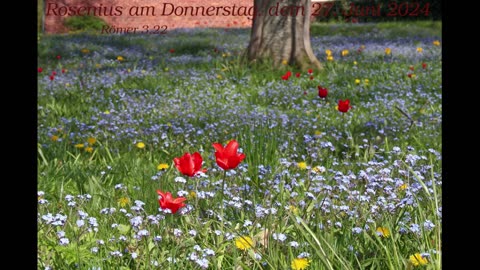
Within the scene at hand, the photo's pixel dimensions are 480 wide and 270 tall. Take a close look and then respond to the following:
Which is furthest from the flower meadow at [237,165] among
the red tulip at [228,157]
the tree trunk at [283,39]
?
the tree trunk at [283,39]

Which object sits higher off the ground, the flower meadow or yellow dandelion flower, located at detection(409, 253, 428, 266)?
yellow dandelion flower, located at detection(409, 253, 428, 266)

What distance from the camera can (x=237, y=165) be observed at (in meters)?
2.61

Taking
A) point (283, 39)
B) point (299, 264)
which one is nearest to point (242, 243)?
point (299, 264)

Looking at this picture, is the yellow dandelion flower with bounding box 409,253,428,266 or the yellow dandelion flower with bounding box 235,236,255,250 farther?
the yellow dandelion flower with bounding box 235,236,255,250

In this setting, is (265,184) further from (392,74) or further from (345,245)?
(392,74)

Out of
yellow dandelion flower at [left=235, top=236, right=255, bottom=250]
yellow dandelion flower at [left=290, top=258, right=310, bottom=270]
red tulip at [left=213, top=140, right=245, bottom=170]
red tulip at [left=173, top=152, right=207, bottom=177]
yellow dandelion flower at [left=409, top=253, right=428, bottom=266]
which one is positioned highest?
red tulip at [left=213, top=140, right=245, bottom=170]

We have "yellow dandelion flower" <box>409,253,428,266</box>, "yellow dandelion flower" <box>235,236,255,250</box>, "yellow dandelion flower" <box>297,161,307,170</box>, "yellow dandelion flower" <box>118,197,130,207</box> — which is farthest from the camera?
"yellow dandelion flower" <box>297,161,307,170</box>

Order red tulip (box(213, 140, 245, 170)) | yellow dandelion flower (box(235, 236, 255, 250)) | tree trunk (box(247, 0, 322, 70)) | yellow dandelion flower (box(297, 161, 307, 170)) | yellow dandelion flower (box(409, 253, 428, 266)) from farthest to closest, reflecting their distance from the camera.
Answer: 1. tree trunk (box(247, 0, 322, 70))
2. yellow dandelion flower (box(297, 161, 307, 170))
3. red tulip (box(213, 140, 245, 170))
4. yellow dandelion flower (box(235, 236, 255, 250))
5. yellow dandelion flower (box(409, 253, 428, 266))

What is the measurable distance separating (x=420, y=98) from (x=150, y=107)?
3203mm

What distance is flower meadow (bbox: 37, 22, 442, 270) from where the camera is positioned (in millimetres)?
2199

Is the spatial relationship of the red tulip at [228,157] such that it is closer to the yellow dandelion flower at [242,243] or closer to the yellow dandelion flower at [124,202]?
the yellow dandelion flower at [242,243]

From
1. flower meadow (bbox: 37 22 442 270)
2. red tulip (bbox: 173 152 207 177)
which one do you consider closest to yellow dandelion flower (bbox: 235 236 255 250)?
flower meadow (bbox: 37 22 442 270)

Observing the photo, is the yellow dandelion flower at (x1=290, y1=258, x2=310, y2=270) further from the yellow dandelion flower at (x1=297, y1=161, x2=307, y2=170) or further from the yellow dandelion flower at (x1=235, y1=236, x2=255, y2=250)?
the yellow dandelion flower at (x1=297, y1=161, x2=307, y2=170)

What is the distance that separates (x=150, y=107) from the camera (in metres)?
6.19
